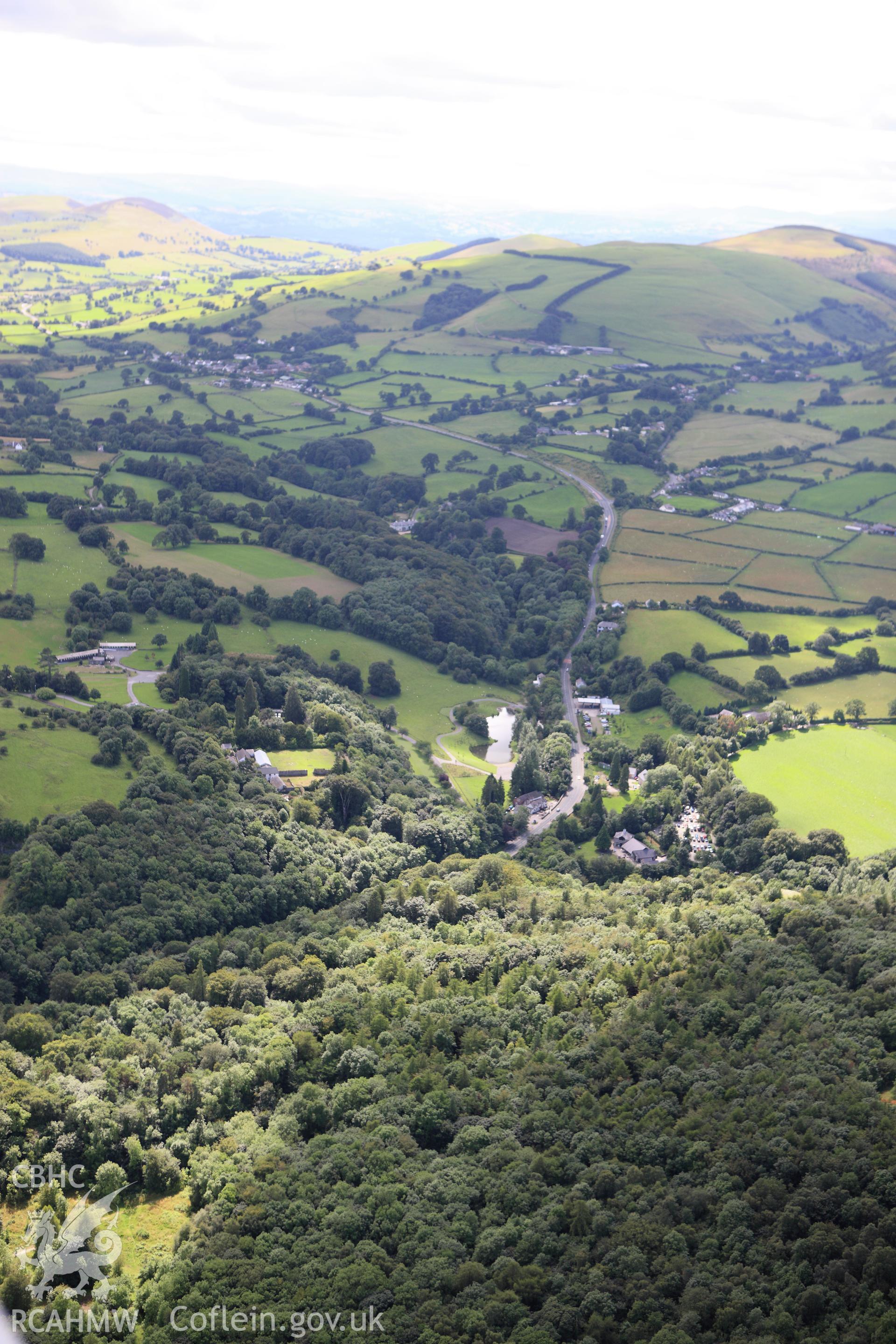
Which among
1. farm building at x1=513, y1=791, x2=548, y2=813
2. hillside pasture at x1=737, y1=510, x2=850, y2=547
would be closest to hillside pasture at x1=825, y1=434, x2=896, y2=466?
Result: hillside pasture at x1=737, y1=510, x2=850, y2=547

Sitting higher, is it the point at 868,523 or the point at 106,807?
the point at 868,523

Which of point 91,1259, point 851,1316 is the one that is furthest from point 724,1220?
point 91,1259

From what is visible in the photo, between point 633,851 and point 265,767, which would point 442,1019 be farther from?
point 265,767

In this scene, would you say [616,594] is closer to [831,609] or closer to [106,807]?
[831,609]

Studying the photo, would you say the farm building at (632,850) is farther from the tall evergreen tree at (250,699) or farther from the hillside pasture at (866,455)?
the hillside pasture at (866,455)

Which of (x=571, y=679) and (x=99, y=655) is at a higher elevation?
(x=99, y=655)

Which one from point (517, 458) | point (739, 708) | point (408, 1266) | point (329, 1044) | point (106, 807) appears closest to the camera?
point (408, 1266)

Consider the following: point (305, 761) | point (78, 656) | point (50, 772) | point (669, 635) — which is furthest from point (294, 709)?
point (669, 635)
